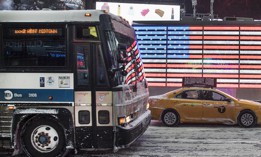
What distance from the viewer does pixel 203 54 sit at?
2048 centimetres

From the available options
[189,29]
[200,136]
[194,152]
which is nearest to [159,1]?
[189,29]

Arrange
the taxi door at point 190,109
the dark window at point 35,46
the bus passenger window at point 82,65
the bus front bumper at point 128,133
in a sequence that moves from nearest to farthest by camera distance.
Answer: the bus front bumper at point 128,133 → the bus passenger window at point 82,65 → the dark window at point 35,46 → the taxi door at point 190,109

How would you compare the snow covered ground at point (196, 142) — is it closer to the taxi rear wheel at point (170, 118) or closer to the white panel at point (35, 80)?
the taxi rear wheel at point (170, 118)

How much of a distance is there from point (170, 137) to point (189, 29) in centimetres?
991

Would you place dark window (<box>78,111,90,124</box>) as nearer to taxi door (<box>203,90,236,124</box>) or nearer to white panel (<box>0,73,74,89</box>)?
white panel (<box>0,73,74,89</box>)

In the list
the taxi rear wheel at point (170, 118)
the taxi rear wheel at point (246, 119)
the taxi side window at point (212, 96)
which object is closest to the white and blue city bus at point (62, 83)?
the taxi rear wheel at point (170, 118)

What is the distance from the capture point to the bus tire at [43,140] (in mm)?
8375

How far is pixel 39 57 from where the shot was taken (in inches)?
330

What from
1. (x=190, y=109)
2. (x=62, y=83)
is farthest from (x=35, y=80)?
(x=190, y=109)

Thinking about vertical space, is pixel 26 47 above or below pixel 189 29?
below

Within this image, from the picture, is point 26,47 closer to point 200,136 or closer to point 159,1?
point 200,136

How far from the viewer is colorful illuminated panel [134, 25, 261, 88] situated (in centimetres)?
2023

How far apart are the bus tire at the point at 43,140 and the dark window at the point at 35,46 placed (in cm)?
118

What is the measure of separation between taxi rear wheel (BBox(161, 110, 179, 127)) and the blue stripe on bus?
22.1 feet
